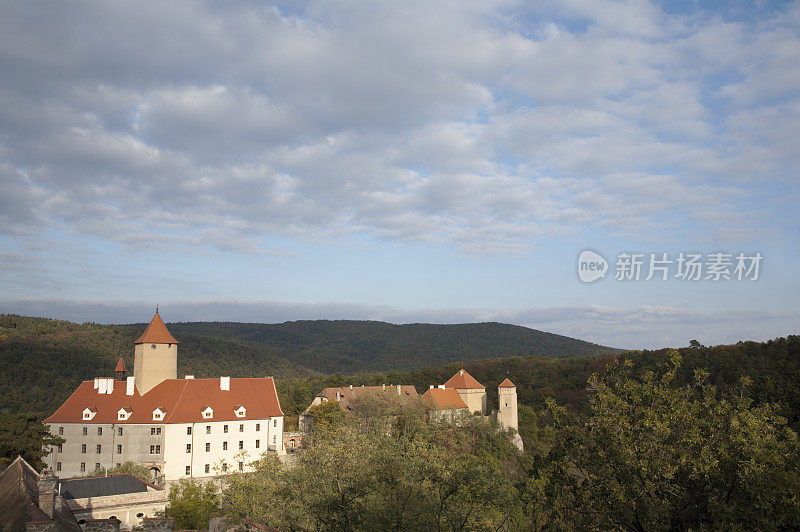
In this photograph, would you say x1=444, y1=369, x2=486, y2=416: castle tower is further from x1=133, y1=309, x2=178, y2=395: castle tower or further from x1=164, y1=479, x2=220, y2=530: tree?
x1=164, y1=479, x2=220, y2=530: tree

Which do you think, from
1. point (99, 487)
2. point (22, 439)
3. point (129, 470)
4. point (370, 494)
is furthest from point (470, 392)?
point (370, 494)

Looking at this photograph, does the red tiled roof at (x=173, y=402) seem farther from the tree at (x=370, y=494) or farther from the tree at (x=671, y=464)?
the tree at (x=671, y=464)

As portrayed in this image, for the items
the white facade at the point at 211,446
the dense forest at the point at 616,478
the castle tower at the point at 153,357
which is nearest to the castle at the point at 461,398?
the white facade at the point at 211,446

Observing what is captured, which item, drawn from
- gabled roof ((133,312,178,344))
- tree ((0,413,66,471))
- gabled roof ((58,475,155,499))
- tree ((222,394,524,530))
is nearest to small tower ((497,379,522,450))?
gabled roof ((133,312,178,344))

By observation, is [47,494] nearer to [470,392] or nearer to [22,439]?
[22,439]

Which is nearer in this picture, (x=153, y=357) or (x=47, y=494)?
(x=47, y=494)

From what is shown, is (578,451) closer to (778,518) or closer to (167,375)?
(778,518)

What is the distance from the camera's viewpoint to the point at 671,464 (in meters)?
12.7

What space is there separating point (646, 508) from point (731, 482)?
1928 mm

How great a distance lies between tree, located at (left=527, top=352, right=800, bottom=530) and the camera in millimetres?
11062

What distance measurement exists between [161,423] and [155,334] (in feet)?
30.9

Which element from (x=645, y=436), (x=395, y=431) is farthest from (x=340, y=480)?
(x=395, y=431)

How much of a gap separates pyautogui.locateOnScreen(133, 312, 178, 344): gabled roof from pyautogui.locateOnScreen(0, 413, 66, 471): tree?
12647mm

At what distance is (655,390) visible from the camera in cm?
1374
